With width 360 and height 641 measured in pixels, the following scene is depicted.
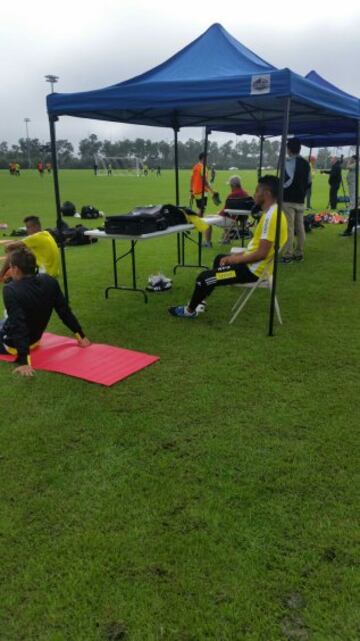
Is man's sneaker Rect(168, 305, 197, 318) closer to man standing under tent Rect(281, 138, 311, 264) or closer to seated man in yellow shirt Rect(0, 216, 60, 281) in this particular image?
seated man in yellow shirt Rect(0, 216, 60, 281)

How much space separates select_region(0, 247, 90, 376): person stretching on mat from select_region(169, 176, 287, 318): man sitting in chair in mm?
1488

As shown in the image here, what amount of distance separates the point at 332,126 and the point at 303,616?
8.90 meters

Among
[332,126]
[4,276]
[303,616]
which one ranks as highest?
[332,126]

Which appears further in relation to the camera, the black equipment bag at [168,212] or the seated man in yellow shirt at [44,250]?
the black equipment bag at [168,212]

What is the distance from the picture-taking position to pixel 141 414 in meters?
3.49

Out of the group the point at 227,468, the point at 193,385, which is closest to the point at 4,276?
the point at 193,385

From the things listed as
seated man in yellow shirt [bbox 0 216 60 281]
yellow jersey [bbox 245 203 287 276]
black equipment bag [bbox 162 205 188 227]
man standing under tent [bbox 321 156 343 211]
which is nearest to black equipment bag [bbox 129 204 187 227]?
black equipment bag [bbox 162 205 188 227]

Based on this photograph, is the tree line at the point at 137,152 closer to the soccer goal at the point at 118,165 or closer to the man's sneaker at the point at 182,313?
the soccer goal at the point at 118,165

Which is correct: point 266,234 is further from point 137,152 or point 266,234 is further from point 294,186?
point 137,152

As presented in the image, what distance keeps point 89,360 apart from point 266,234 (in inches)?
81.0

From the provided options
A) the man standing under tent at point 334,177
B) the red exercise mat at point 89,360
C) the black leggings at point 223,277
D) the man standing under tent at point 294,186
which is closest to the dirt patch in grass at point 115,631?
the red exercise mat at point 89,360

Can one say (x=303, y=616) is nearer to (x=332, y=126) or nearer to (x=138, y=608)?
(x=138, y=608)

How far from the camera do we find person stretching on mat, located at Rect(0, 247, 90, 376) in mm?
4004

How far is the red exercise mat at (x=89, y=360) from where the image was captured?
411 cm
